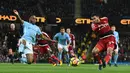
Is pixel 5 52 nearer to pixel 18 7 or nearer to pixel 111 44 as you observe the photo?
pixel 18 7

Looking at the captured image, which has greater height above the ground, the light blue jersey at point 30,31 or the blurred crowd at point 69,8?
the blurred crowd at point 69,8

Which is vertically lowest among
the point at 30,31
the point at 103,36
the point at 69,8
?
the point at 103,36

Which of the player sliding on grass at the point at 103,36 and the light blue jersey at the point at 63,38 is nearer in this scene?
the player sliding on grass at the point at 103,36

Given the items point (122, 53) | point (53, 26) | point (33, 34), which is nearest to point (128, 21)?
point (122, 53)

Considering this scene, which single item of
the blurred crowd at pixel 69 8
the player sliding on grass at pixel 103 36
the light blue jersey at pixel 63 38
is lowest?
the player sliding on grass at pixel 103 36

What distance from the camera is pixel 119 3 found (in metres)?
45.3

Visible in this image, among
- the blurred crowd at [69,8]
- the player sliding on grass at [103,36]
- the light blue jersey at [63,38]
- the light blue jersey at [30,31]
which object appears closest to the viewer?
the player sliding on grass at [103,36]

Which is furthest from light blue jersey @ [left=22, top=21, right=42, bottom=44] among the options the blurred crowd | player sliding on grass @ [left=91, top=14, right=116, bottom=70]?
the blurred crowd

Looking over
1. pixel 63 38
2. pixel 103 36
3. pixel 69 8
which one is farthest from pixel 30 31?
pixel 69 8

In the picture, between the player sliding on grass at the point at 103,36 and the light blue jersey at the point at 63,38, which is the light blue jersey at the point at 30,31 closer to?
the player sliding on grass at the point at 103,36

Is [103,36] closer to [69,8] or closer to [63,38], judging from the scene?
[63,38]

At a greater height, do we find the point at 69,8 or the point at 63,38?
the point at 69,8

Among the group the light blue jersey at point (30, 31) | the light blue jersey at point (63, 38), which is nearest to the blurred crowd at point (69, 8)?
the light blue jersey at point (63, 38)

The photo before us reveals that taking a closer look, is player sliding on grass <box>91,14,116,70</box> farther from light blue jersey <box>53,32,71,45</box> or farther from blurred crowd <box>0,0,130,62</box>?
blurred crowd <box>0,0,130,62</box>
